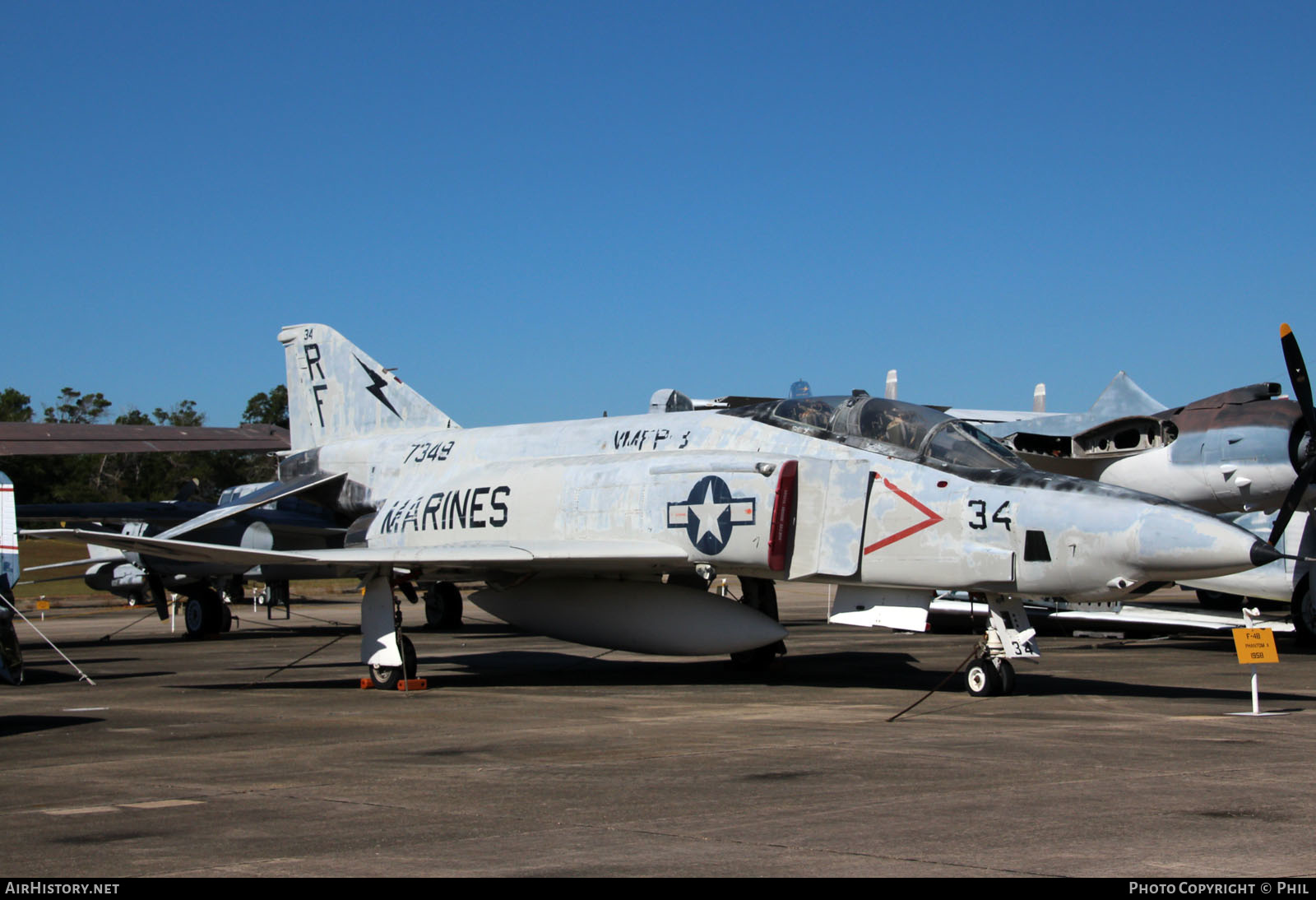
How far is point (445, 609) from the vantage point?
24.5m

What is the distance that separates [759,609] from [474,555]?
3.48 meters

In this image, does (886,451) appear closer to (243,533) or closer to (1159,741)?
(1159,741)

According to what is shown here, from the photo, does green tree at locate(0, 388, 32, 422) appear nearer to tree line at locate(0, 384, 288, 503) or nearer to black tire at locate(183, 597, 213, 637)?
tree line at locate(0, 384, 288, 503)

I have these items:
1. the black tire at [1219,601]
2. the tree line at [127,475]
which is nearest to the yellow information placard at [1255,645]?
the black tire at [1219,601]

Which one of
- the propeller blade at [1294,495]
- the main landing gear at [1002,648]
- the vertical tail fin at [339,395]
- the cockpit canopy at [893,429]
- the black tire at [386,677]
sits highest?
the vertical tail fin at [339,395]

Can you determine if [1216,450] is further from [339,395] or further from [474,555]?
[339,395]

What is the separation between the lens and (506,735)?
947cm

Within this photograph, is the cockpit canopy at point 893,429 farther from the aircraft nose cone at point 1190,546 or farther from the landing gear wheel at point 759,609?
the landing gear wheel at point 759,609

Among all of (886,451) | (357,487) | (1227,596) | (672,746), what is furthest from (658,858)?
(1227,596)

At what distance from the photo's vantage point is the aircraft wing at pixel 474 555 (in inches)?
486

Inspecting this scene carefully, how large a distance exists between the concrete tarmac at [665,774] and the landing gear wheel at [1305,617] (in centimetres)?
357

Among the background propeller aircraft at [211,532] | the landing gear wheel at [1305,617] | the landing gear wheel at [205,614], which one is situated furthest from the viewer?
the landing gear wheel at [205,614]

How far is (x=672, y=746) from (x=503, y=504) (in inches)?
232

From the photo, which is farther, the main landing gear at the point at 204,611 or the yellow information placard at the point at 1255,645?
the main landing gear at the point at 204,611
